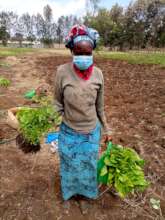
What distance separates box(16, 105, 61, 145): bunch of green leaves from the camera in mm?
1966

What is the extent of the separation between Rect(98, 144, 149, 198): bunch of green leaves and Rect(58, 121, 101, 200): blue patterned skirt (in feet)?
0.35

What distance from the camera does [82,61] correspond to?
1499 millimetres

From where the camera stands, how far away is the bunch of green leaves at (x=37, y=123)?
197 cm

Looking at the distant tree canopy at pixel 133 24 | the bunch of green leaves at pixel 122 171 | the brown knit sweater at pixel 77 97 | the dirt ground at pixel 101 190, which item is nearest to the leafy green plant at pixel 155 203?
the dirt ground at pixel 101 190

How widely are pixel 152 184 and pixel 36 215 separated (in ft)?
3.90

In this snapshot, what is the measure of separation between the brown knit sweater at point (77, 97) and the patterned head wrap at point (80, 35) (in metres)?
0.16

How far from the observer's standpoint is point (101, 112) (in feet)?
6.10

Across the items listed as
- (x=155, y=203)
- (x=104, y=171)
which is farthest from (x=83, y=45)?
(x=155, y=203)

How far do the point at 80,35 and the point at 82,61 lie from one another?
0.17 meters

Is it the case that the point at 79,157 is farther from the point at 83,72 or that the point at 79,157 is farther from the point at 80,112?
the point at 83,72

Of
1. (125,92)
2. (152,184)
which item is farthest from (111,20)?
(152,184)

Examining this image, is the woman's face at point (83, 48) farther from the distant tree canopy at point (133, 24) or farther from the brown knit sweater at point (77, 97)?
the distant tree canopy at point (133, 24)

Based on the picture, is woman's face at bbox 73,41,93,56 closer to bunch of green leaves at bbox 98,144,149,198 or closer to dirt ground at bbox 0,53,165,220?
bunch of green leaves at bbox 98,144,149,198

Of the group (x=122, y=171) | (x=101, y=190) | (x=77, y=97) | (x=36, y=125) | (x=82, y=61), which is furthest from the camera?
(x=101, y=190)
